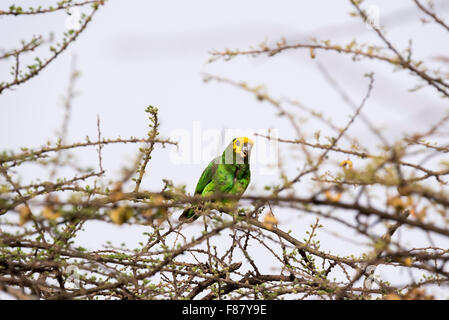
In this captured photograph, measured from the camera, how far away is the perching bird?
13.7ft

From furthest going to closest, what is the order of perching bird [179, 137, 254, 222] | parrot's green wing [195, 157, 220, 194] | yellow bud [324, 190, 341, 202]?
parrot's green wing [195, 157, 220, 194] → perching bird [179, 137, 254, 222] → yellow bud [324, 190, 341, 202]

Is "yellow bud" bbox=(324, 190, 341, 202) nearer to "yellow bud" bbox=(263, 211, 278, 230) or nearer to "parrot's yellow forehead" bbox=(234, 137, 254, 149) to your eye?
"yellow bud" bbox=(263, 211, 278, 230)

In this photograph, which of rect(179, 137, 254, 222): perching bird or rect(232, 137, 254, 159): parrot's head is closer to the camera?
rect(179, 137, 254, 222): perching bird

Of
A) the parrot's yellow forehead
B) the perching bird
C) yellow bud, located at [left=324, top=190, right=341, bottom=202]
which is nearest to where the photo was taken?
yellow bud, located at [left=324, top=190, right=341, bottom=202]

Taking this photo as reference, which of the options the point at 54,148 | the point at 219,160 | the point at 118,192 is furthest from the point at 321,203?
the point at 219,160

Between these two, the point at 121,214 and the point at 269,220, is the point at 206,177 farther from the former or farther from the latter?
the point at 121,214

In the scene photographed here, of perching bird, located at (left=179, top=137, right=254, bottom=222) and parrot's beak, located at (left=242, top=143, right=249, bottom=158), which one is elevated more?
parrot's beak, located at (left=242, top=143, right=249, bottom=158)

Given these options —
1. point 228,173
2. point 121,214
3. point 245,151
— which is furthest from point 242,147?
point 121,214

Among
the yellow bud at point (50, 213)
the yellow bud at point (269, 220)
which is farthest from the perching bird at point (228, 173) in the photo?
the yellow bud at point (50, 213)

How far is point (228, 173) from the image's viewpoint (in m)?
4.25

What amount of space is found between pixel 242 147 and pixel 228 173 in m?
0.35

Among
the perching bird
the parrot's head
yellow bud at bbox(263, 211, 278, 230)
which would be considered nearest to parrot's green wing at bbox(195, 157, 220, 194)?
the perching bird

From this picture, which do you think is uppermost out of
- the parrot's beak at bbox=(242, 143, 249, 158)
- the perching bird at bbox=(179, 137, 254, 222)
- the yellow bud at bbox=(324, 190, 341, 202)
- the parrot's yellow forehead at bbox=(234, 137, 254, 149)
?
the parrot's yellow forehead at bbox=(234, 137, 254, 149)
